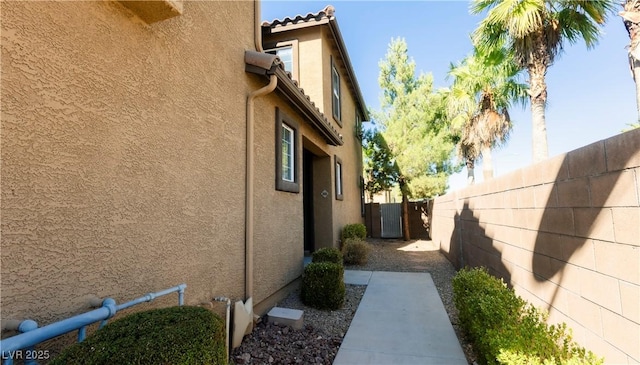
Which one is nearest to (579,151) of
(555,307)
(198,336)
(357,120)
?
(555,307)

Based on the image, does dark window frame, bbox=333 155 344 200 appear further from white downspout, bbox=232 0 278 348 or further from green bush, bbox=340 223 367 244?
white downspout, bbox=232 0 278 348

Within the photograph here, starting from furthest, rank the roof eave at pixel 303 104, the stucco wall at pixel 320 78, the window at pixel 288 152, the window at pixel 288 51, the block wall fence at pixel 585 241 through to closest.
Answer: the window at pixel 288 51
the stucco wall at pixel 320 78
the window at pixel 288 152
the roof eave at pixel 303 104
the block wall fence at pixel 585 241

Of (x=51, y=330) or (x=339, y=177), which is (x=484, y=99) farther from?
(x=51, y=330)

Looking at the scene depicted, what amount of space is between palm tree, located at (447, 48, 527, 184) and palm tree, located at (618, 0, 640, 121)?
237 inches

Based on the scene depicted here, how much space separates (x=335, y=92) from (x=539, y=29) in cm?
700

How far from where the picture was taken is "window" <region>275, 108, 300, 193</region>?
595 cm

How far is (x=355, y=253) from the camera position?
971cm

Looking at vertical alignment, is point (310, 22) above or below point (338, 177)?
above

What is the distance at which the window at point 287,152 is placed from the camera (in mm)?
5949

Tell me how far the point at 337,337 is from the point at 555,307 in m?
2.75

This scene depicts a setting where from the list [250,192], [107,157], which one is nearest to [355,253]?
[250,192]

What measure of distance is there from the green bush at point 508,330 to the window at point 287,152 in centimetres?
366

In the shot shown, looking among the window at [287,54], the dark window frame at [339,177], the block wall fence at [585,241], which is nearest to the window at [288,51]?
the window at [287,54]

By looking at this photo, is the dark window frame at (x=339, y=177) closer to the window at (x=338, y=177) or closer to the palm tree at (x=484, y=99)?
the window at (x=338, y=177)
